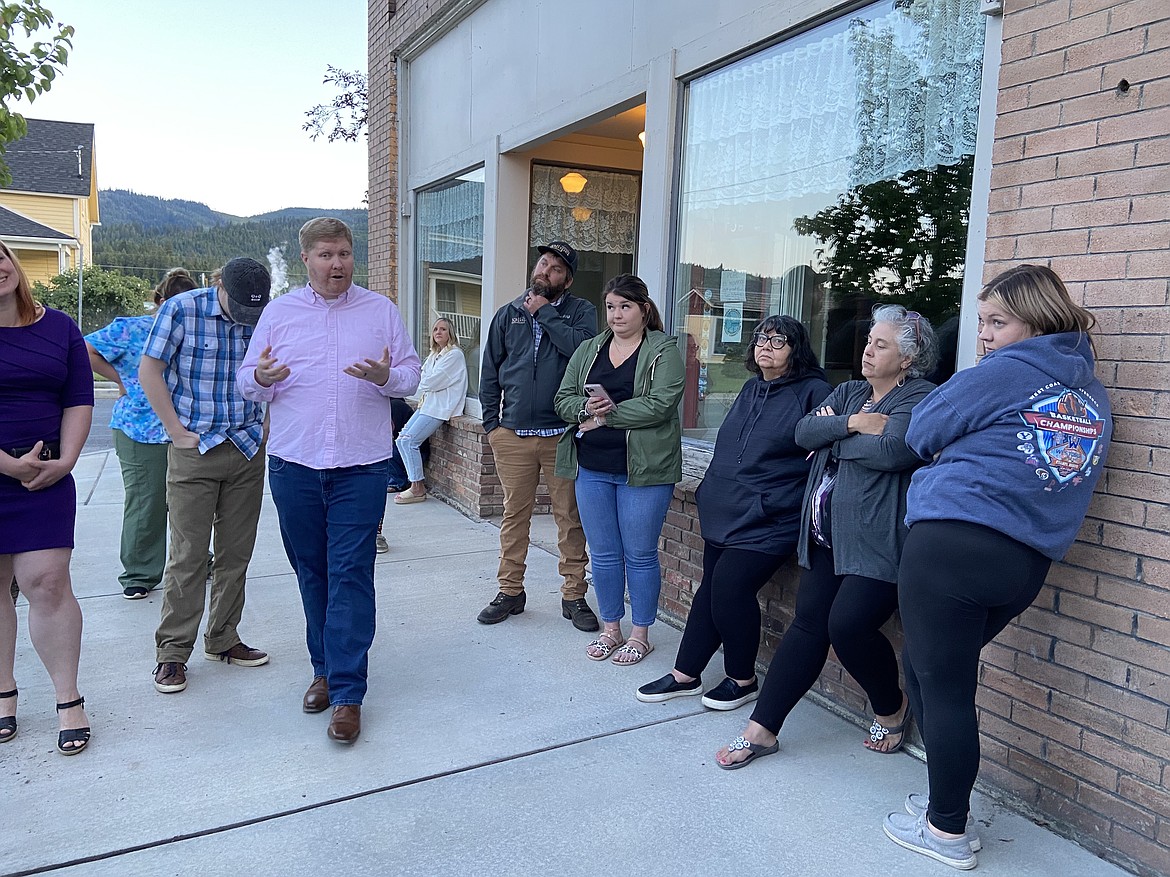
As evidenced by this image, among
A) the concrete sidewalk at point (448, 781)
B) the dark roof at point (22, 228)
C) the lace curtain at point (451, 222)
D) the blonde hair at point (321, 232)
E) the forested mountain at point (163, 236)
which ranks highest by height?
the forested mountain at point (163, 236)

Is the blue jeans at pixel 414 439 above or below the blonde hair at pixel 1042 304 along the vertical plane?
below

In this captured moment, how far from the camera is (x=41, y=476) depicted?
2.97 meters

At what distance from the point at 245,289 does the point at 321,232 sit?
1.95 ft

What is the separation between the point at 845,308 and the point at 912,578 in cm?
167

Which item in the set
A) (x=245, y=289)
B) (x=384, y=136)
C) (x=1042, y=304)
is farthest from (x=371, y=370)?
(x=384, y=136)

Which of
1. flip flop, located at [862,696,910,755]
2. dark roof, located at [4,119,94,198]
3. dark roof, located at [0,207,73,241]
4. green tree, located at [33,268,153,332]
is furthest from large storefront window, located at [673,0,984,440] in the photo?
dark roof, located at [4,119,94,198]

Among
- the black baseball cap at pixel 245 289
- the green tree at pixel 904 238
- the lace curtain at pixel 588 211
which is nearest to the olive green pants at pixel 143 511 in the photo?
the black baseball cap at pixel 245 289

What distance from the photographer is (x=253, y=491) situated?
3.78 m

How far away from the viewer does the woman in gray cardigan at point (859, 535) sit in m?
2.79

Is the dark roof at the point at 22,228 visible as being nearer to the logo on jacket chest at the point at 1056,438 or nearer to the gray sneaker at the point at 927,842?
the gray sneaker at the point at 927,842

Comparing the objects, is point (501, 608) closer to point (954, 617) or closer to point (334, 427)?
point (334, 427)

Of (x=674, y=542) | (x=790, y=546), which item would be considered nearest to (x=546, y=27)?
(x=674, y=542)

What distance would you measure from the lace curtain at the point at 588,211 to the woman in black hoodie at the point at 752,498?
12.9 feet

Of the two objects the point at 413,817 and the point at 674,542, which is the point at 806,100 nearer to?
the point at 674,542
